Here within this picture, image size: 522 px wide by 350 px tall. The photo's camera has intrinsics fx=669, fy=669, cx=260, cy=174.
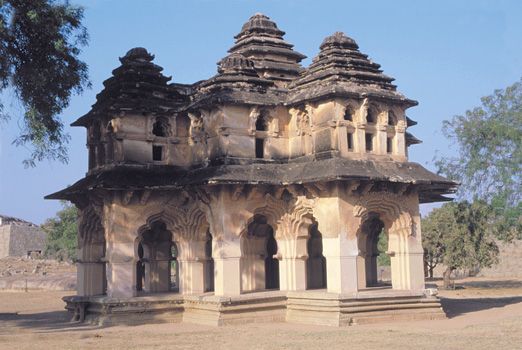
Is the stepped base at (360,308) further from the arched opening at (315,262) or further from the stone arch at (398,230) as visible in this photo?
the arched opening at (315,262)

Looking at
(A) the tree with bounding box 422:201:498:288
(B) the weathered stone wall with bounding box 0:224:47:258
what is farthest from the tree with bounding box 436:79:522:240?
(B) the weathered stone wall with bounding box 0:224:47:258

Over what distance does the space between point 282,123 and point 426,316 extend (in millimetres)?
7164

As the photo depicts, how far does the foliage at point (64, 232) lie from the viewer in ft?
200

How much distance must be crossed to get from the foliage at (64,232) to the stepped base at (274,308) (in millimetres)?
42446

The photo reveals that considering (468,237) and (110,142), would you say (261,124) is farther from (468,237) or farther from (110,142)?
(468,237)

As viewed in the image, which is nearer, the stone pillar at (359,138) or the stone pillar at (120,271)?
the stone pillar at (359,138)

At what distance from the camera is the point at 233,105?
19938 mm

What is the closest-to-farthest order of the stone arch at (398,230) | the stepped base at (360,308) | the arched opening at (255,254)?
1. the stepped base at (360,308)
2. the stone arch at (398,230)
3. the arched opening at (255,254)

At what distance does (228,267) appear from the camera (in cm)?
1898

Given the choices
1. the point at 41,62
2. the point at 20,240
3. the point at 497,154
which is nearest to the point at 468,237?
the point at 497,154

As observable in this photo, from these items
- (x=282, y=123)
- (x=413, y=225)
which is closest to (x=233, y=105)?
(x=282, y=123)

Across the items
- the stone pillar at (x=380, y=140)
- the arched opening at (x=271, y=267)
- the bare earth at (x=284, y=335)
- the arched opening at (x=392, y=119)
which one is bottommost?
the bare earth at (x=284, y=335)

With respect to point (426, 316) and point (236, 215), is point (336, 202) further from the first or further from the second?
point (426, 316)

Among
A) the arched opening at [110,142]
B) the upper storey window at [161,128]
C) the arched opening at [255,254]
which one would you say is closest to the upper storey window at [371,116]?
the arched opening at [255,254]
